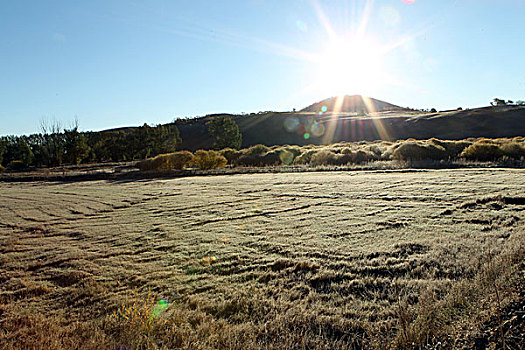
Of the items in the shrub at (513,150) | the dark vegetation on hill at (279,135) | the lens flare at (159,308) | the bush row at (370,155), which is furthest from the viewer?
the dark vegetation on hill at (279,135)

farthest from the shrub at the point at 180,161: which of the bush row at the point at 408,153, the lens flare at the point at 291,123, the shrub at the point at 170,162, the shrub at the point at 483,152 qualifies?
the lens flare at the point at 291,123

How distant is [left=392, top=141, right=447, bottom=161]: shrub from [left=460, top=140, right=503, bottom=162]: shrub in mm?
1961

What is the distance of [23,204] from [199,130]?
95006 mm

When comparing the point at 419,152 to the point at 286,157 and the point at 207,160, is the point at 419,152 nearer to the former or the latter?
the point at 286,157

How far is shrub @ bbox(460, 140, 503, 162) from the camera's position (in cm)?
2022

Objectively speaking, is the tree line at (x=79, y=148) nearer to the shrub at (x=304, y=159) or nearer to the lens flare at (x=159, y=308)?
the shrub at (x=304, y=159)

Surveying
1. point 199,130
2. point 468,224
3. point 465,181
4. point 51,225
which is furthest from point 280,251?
point 199,130

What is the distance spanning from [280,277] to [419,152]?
22.0m

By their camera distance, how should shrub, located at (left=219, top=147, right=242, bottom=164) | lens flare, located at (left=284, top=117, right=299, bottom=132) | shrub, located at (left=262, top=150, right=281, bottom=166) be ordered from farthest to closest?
→ 1. lens flare, located at (left=284, top=117, right=299, bottom=132)
2. shrub, located at (left=219, top=147, right=242, bottom=164)
3. shrub, located at (left=262, top=150, right=281, bottom=166)

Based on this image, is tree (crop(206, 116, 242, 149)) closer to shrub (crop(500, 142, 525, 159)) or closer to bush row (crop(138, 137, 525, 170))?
bush row (crop(138, 137, 525, 170))

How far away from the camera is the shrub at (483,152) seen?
2022cm

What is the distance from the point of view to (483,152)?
20.6m

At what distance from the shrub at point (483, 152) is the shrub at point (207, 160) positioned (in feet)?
68.6

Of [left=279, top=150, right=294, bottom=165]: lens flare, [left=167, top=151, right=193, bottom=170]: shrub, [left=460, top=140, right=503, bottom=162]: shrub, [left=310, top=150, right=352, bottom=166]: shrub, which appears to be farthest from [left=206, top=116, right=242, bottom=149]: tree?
[left=460, top=140, right=503, bottom=162]: shrub
